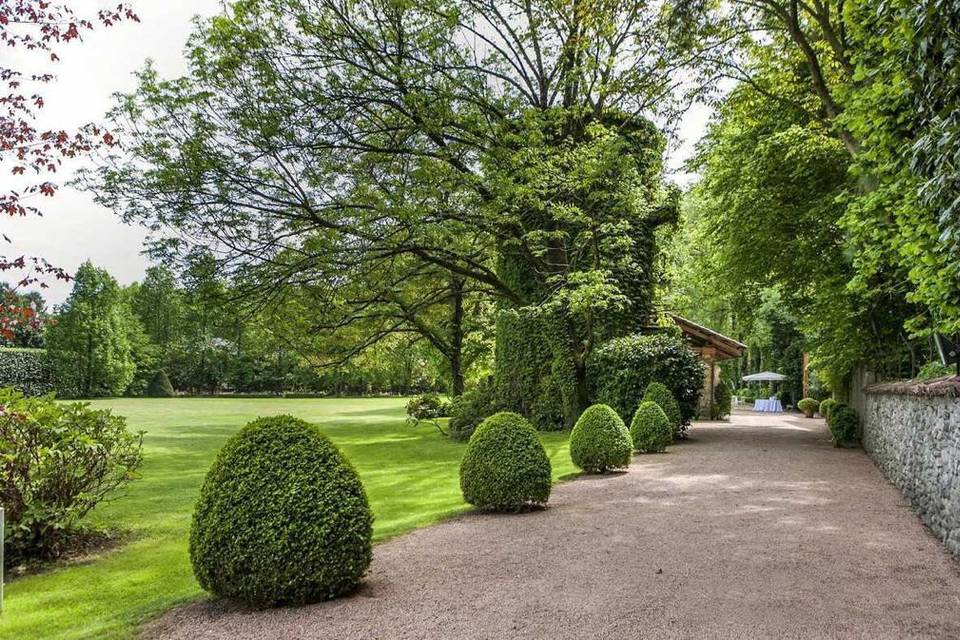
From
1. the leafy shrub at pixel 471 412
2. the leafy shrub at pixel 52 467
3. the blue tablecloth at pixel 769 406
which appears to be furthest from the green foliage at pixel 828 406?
the leafy shrub at pixel 52 467

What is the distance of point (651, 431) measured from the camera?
44.9ft

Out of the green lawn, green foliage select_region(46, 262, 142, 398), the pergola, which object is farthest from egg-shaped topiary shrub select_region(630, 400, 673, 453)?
green foliage select_region(46, 262, 142, 398)

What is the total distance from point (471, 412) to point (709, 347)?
39.5 ft

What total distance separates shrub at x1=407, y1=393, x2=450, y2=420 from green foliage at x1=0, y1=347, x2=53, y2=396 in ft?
106

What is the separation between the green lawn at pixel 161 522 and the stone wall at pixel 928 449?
5334 millimetres

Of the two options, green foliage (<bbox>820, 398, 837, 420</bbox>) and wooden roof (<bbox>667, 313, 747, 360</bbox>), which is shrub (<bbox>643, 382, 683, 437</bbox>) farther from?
wooden roof (<bbox>667, 313, 747, 360</bbox>)

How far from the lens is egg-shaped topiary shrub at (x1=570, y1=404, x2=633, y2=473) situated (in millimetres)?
10945

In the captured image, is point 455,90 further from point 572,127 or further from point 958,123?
point 958,123

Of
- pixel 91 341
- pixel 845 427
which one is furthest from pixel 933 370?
pixel 91 341

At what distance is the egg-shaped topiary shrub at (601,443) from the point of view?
1095 cm

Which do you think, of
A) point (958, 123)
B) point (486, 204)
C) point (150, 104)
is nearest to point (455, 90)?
point (486, 204)

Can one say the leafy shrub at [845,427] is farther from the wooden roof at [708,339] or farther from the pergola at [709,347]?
the wooden roof at [708,339]

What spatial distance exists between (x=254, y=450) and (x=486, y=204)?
10.6 m

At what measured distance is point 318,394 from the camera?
58.2 m
